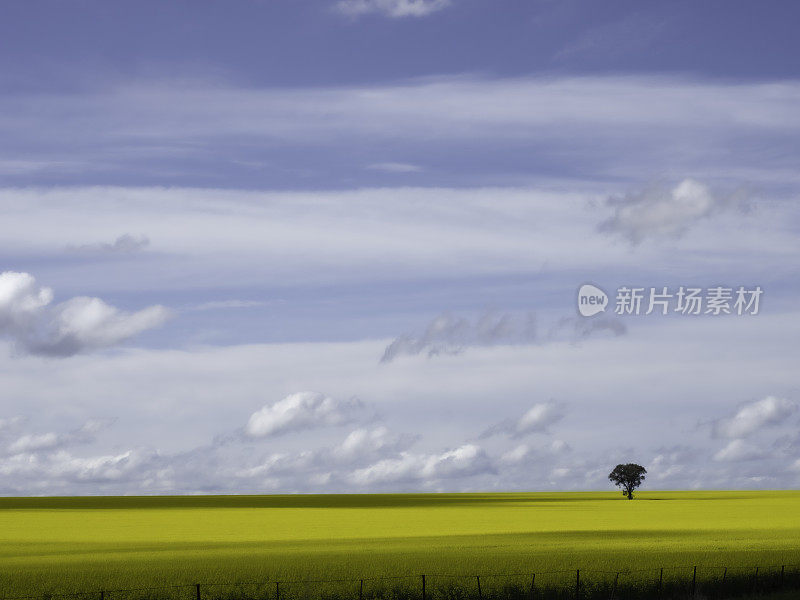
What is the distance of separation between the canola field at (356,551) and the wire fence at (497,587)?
0.14 meters

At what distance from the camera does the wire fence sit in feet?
115

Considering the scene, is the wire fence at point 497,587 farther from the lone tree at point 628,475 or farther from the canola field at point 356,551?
the lone tree at point 628,475

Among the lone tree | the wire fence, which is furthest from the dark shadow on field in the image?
the wire fence

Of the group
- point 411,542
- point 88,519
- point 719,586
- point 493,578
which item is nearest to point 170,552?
point 411,542

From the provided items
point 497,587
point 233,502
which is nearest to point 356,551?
point 497,587

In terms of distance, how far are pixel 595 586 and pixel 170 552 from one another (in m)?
22.9

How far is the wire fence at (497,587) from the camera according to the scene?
35.2 m

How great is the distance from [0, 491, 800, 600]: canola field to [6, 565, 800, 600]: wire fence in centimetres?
14

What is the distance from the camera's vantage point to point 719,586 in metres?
39.8

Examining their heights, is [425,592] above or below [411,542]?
below

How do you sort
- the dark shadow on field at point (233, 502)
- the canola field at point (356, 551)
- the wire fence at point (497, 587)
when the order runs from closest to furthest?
the wire fence at point (497, 587), the canola field at point (356, 551), the dark shadow on field at point (233, 502)

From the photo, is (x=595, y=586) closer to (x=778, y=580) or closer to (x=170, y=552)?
(x=778, y=580)

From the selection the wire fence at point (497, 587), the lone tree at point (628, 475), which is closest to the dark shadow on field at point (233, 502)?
the lone tree at point (628, 475)

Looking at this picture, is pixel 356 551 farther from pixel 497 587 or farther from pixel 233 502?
pixel 233 502
